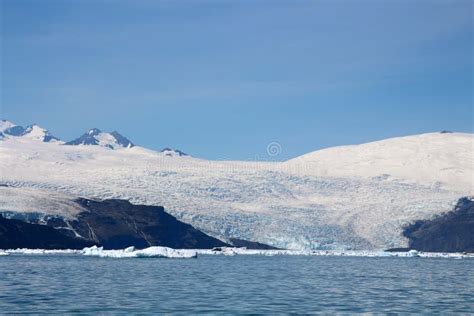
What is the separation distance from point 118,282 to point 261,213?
5015 inches

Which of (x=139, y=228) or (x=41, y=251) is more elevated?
(x=139, y=228)

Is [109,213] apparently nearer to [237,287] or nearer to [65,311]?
[237,287]

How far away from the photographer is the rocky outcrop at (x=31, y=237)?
490ft

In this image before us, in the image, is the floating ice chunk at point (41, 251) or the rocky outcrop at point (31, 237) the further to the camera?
the rocky outcrop at point (31, 237)

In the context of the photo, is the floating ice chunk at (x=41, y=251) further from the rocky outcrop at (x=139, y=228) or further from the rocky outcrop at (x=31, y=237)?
the rocky outcrop at (x=139, y=228)

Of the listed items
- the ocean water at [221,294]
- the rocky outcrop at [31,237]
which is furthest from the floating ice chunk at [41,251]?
the ocean water at [221,294]

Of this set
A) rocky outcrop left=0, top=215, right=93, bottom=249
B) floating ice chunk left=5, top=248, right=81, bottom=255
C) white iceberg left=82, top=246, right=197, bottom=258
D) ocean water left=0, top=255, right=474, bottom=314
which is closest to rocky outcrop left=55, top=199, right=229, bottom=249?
rocky outcrop left=0, top=215, right=93, bottom=249

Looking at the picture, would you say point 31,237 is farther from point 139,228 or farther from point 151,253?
point 151,253

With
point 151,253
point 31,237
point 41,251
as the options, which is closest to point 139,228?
point 31,237

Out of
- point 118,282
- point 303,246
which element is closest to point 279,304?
point 118,282

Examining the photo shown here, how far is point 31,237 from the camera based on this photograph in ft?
506

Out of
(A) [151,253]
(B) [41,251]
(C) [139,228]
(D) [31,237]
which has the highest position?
(C) [139,228]

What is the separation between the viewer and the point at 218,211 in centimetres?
17838

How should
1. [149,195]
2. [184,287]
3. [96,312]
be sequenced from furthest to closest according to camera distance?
[149,195] → [184,287] → [96,312]
